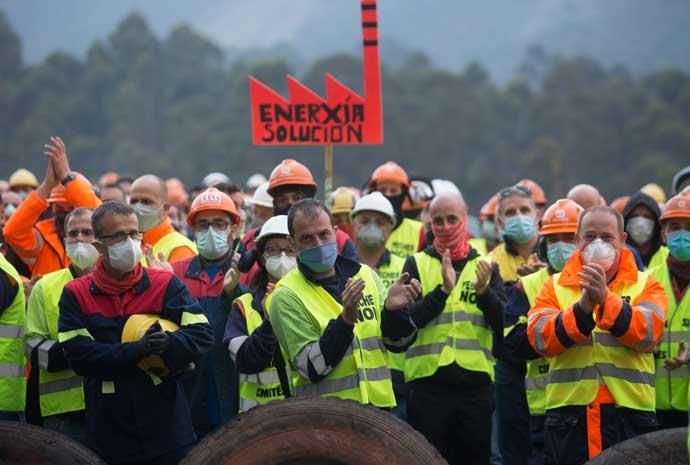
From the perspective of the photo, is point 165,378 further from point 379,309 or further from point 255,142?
point 255,142

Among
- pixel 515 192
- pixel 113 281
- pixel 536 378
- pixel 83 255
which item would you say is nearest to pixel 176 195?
pixel 515 192

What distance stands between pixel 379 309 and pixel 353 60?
218 ft

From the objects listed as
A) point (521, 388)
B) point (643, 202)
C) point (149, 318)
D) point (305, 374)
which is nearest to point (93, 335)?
point (149, 318)

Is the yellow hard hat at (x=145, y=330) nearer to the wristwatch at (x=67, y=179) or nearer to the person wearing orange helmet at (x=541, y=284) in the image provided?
the person wearing orange helmet at (x=541, y=284)

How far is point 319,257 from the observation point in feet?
22.9

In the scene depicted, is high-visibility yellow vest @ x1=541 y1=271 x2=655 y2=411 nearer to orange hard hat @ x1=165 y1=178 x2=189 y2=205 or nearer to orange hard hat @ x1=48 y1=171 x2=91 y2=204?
orange hard hat @ x1=48 y1=171 x2=91 y2=204

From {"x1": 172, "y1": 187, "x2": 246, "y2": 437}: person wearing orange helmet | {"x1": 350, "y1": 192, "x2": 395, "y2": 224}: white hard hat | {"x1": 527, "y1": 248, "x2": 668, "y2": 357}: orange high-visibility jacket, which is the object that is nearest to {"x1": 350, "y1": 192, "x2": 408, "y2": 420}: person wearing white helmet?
{"x1": 350, "y1": 192, "x2": 395, "y2": 224}: white hard hat

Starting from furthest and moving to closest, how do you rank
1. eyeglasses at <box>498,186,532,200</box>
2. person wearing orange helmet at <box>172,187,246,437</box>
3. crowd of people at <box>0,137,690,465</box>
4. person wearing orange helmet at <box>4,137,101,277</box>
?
eyeglasses at <box>498,186,532,200</box>
person wearing orange helmet at <box>4,137,101,277</box>
person wearing orange helmet at <box>172,187,246,437</box>
crowd of people at <box>0,137,690,465</box>

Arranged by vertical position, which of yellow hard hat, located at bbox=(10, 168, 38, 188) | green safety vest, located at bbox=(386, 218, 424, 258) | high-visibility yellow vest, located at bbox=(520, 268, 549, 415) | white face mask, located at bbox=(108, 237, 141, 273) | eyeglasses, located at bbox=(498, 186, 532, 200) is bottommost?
high-visibility yellow vest, located at bbox=(520, 268, 549, 415)

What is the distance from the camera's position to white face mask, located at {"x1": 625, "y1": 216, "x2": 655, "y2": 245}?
32.2 ft

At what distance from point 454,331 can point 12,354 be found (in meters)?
3.17

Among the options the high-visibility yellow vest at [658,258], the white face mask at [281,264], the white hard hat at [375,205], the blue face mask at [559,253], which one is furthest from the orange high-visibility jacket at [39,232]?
the high-visibility yellow vest at [658,258]

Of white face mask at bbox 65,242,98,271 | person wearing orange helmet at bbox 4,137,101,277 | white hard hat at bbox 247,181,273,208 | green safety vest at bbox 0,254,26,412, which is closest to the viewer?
green safety vest at bbox 0,254,26,412

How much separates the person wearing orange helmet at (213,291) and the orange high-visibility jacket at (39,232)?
2.82 ft
